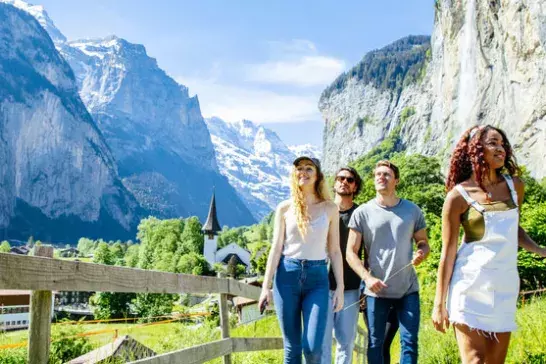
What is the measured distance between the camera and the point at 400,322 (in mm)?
→ 4441

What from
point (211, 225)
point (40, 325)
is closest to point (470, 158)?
point (40, 325)

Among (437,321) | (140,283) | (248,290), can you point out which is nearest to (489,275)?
(437,321)

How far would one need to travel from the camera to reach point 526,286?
18.4 m

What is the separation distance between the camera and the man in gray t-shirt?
4.40 meters

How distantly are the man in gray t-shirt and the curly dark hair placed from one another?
3.84 ft

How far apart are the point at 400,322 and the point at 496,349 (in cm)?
143

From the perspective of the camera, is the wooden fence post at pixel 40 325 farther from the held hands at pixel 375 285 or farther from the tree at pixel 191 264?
the tree at pixel 191 264

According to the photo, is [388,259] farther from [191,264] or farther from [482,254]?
[191,264]

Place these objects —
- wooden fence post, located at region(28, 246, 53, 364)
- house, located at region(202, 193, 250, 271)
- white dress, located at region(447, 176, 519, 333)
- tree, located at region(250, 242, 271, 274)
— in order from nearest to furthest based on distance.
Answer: wooden fence post, located at region(28, 246, 53, 364)
white dress, located at region(447, 176, 519, 333)
tree, located at region(250, 242, 271, 274)
house, located at region(202, 193, 250, 271)

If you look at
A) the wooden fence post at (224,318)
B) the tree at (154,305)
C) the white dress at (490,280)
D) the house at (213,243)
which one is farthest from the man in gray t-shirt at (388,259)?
the house at (213,243)

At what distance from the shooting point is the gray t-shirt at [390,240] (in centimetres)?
446

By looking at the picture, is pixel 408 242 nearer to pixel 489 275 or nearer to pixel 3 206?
pixel 489 275

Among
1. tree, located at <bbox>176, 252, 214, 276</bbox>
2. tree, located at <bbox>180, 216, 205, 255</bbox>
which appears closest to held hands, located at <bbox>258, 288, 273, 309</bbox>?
tree, located at <bbox>176, 252, 214, 276</bbox>

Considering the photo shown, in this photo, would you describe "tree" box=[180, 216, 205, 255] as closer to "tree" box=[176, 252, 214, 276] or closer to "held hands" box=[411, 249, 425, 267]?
"tree" box=[176, 252, 214, 276]
